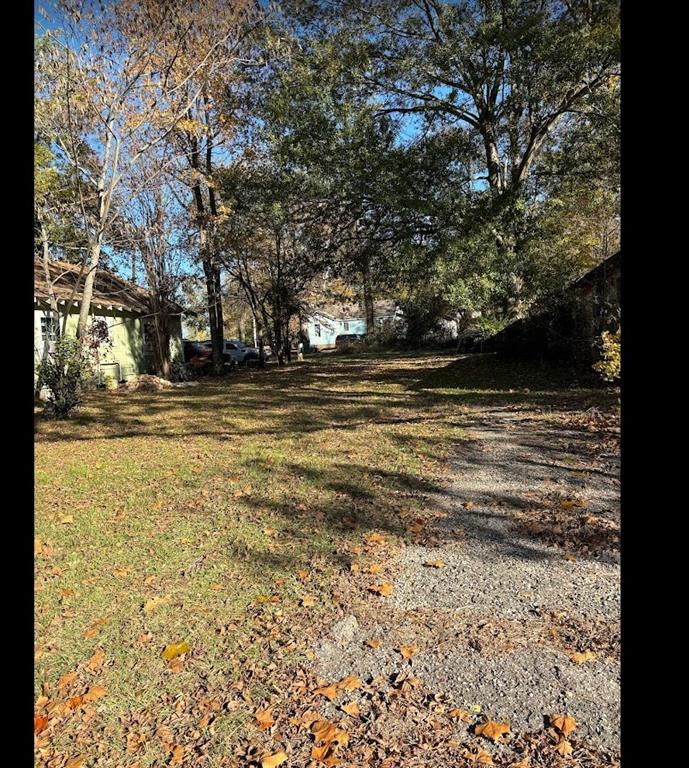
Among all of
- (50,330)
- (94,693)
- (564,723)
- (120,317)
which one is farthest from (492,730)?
(120,317)

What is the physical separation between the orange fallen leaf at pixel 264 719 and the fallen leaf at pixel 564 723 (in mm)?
1265

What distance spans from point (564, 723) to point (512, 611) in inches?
36.7

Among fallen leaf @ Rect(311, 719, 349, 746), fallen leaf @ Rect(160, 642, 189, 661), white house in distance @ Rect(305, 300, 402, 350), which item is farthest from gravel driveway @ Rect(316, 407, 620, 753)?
white house in distance @ Rect(305, 300, 402, 350)

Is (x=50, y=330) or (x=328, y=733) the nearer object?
(x=328, y=733)

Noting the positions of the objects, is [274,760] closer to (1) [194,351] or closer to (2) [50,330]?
(2) [50,330]

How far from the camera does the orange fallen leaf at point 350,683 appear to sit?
106 inches

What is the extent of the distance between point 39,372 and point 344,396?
7.04m

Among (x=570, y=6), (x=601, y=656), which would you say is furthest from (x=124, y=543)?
(x=570, y=6)

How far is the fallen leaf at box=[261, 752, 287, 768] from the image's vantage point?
223 centimetres

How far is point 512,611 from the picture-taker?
10.8ft

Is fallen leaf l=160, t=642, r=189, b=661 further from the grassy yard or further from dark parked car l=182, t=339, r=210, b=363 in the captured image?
dark parked car l=182, t=339, r=210, b=363

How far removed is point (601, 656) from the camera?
278 centimetres

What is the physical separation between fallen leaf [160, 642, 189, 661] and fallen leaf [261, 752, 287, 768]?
37.6 inches

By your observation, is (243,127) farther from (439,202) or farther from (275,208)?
(439,202)
